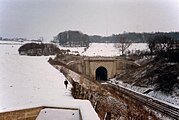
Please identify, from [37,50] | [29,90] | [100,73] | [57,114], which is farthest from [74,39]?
[57,114]

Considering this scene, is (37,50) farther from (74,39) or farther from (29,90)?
(29,90)

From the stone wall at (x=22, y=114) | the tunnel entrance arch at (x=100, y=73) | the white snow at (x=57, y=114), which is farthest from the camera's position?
the tunnel entrance arch at (x=100, y=73)

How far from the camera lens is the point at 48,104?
669 centimetres

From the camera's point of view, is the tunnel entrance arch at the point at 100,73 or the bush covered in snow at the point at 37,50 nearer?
the tunnel entrance arch at the point at 100,73

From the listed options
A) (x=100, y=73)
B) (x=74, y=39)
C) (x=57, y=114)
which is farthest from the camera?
(x=74, y=39)

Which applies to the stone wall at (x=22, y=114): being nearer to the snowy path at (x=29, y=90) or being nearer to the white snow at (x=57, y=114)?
the white snow at (x=57, y=114)

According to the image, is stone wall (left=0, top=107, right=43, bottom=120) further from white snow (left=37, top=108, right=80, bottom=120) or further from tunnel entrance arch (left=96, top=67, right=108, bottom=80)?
tunnel entrance arch (left=96, top=67, right=108, bottom=80)

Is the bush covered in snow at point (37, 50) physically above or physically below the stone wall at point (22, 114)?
below

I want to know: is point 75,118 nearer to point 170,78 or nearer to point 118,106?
point 118,106

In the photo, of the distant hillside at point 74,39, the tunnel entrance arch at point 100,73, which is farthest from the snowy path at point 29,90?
the distant hillside at point 74,39

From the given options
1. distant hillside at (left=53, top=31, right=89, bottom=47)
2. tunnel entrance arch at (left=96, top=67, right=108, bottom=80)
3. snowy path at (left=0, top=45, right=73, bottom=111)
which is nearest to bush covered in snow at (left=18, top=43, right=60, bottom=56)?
tunnel entrance arch at (left=96, top=67, right=108, bottom=80)

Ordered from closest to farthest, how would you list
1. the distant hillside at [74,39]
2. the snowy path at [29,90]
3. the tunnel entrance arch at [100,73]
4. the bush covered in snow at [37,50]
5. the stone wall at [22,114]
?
the stone wall at [22,114] → the snowy path at [29,90] → the tunnel entrance arch at [100,73] → the bush covered in snow at [37,50] → the distant hillside at [74,39]

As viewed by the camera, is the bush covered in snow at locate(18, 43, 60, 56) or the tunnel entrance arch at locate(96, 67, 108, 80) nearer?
the tunnel entrance arch at locate(96, 67, 108, 80)

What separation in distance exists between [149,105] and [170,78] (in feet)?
25.7
